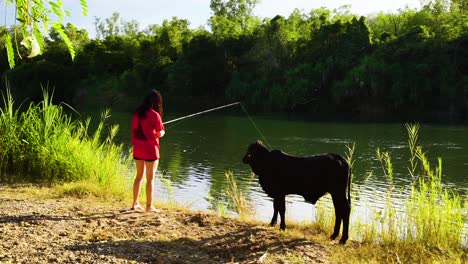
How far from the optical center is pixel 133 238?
4.87 metres

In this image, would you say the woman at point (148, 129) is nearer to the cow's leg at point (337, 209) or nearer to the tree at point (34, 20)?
the cow's leg at point (337, 209)

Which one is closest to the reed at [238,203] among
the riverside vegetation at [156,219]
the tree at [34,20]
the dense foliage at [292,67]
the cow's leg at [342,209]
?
the riverside vegetation at [156,219]

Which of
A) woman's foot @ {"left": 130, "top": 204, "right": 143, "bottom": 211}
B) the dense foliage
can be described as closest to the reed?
woman's foot @ {"left": 130, "top": 204, "right": 143, "bottom": 211}

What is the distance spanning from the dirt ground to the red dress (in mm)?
749

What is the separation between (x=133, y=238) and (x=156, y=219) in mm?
801

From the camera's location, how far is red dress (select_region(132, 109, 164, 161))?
581 centimetres

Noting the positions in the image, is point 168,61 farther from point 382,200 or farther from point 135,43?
point 382,200

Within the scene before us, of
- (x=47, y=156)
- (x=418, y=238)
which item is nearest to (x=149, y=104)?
(x=47, y=156)

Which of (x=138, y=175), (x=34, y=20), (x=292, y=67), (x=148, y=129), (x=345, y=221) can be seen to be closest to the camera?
(x=34, y=20)

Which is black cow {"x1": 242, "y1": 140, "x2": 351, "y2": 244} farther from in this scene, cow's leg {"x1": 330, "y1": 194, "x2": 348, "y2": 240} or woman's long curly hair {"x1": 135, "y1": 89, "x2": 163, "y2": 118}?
woman's long curly hair {"x1": 135, "y1": 89, "x2": 163, "y2": 118}

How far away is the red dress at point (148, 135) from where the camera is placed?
19.1ft

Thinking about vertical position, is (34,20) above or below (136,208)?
above

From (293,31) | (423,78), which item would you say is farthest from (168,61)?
(423,78)

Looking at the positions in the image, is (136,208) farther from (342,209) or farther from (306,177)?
(342,209)
